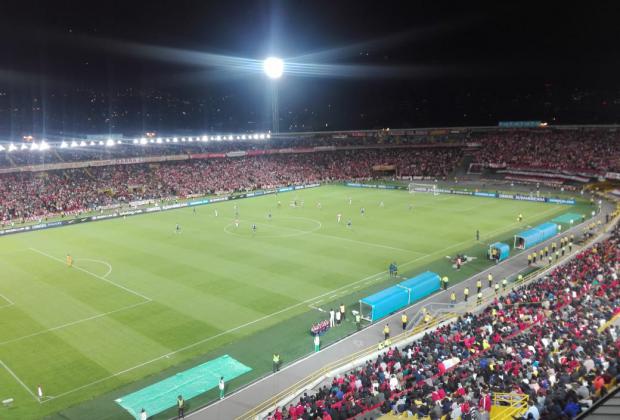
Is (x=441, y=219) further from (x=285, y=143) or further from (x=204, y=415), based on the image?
(x=285, y=143)

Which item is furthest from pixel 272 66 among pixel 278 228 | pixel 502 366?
pixel 502 366

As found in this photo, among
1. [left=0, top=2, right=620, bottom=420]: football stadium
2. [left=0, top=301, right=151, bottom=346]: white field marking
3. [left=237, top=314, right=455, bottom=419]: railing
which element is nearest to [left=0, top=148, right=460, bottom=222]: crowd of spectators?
[left=0, top=2, right=620, bottom=420]: football stadium

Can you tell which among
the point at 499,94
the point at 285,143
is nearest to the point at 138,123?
the point at 285,143

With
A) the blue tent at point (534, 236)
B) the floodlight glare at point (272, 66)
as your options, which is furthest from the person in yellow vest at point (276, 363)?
the floodlight glare at point (272, 66)

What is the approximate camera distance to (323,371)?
2077 cm

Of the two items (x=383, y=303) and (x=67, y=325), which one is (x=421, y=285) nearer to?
(x=383, y=303)

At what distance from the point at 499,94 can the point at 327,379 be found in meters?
118

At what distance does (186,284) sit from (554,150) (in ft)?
248

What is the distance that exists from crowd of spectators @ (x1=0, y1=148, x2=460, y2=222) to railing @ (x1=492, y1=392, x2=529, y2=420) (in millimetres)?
59428

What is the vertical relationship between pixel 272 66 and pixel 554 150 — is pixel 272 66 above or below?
above

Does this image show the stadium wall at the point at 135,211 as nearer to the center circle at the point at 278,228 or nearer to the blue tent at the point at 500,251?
the center circle at the point at 278,228

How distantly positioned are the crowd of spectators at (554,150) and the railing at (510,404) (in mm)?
70534

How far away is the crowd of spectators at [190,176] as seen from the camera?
209ft

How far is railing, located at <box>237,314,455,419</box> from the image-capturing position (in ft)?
60.0
